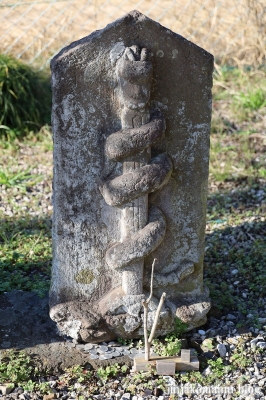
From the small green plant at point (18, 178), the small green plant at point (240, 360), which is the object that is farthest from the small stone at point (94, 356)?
the small green plant at point (18, 178)

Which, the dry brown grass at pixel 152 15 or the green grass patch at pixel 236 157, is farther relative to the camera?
the dry brown grass at pixel 152 15

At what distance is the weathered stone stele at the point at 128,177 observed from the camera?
2926 millimetres

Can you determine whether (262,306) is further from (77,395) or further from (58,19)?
(58,19)

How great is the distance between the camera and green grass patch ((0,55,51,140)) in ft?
19.4

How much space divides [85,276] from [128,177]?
60 centimetres

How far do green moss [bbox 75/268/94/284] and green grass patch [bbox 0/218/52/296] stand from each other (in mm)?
538

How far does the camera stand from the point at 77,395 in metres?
3.10

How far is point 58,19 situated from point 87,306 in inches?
206

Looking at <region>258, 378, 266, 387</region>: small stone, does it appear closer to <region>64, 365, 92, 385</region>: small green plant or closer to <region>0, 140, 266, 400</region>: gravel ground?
<region>0, 140, 266, 400</region>: gravel ground

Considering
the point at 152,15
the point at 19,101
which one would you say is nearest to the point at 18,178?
the point at 19,101

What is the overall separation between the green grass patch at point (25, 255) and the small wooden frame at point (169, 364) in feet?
2.65

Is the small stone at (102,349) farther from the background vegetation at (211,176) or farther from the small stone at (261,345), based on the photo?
the small stone at (261,345)

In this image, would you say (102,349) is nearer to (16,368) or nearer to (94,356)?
(94,356)

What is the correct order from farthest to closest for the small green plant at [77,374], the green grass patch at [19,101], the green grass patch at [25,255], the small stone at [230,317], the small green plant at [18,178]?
the green grass patch at [19,101]
the small green plant at [18,178]
the green grass patch at [25,255]
the small stone at [230,317]
the small green plant at [77,374]
